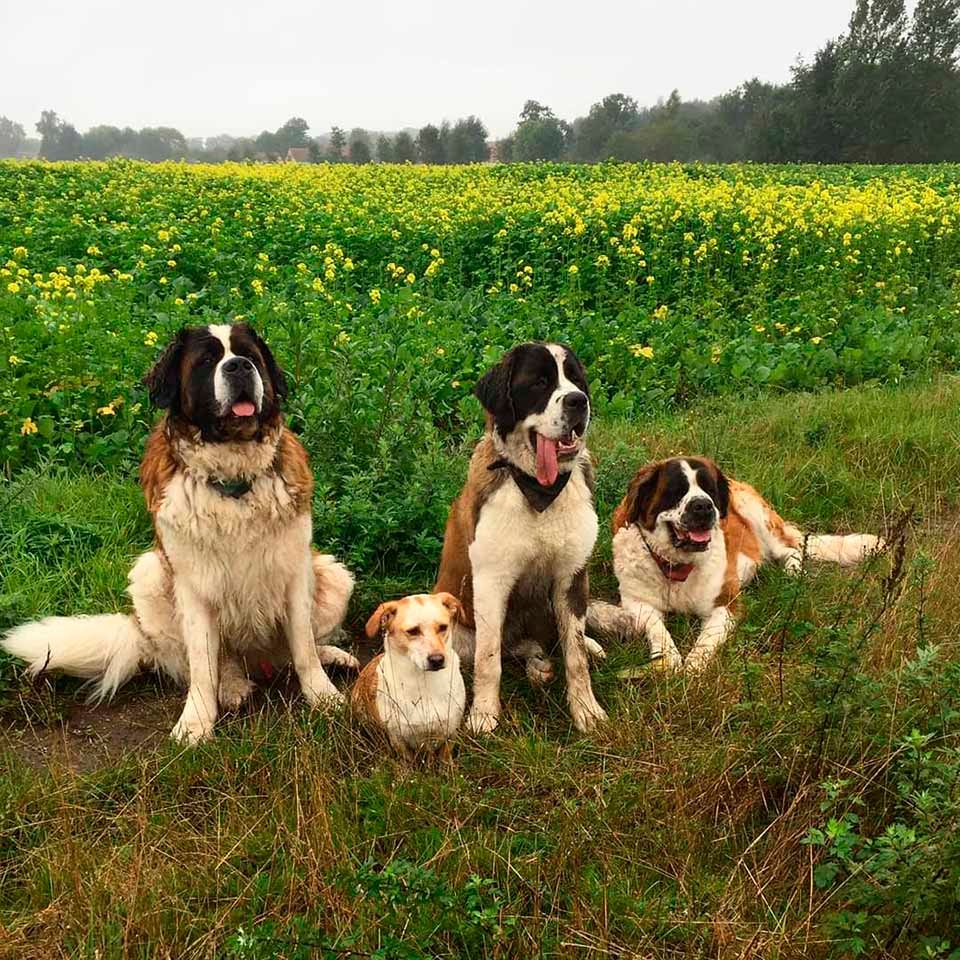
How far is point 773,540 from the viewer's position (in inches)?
199

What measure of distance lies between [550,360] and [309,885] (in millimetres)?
2122

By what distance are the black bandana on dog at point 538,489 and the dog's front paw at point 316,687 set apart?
118cm

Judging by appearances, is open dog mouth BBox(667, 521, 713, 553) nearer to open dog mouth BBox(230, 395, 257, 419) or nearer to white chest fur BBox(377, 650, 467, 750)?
white chest fur BBox(377, 650, 467, 750)

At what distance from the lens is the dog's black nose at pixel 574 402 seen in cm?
348

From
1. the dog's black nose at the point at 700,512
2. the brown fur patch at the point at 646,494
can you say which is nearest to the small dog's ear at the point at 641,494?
the brown fur patch at the point at 646,494

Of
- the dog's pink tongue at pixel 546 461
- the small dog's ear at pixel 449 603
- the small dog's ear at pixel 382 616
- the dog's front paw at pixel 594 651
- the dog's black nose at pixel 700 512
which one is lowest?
the dog's front paw at pixel 594 651

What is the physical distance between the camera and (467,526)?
3877 mm

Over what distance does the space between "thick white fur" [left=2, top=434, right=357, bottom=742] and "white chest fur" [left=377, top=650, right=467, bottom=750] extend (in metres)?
0.43

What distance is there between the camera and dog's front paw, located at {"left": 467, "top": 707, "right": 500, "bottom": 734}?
11.4 ft

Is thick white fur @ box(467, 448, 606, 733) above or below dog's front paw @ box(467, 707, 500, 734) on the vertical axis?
above

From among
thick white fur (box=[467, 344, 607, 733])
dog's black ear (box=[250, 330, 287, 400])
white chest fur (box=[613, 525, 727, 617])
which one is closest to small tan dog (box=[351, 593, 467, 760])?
thick white fur (box=[467, 344, 607, 733])

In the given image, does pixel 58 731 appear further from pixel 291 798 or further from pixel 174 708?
pixel 291 798

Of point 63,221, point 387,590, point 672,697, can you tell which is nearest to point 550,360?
point 672,697

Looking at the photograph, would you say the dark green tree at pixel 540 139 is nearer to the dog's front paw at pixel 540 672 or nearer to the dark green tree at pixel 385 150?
the dark green tree at pixel 385 150
